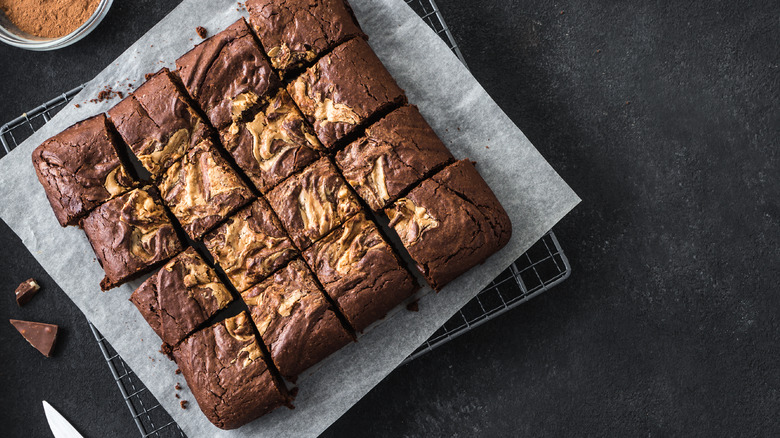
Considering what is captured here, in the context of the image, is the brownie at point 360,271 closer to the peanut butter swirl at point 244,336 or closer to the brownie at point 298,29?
the peanut butter swirl at point 244,336

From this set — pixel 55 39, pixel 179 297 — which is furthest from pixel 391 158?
pixel 55 39

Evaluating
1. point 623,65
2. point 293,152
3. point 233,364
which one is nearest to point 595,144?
point 623,65

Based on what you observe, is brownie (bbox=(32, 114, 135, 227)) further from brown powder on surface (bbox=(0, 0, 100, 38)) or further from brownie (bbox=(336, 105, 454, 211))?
brownie (bbox=(336, 105, 454, 211))

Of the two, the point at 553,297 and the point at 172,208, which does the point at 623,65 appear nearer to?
the point at 553,297

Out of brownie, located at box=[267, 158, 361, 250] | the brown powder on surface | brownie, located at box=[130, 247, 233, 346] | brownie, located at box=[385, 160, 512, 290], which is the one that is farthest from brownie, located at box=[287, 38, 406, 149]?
the brown powder on surface

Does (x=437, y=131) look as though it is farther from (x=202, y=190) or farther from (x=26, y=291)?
(x=26, y=291)
